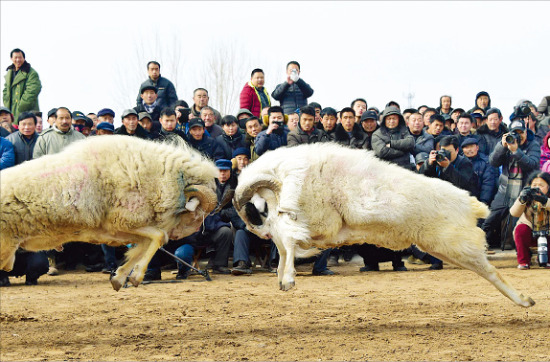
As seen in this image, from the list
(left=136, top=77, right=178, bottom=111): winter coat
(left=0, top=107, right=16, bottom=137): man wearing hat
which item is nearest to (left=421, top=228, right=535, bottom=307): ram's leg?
(left=136, top=77, right=178, bottom=111): winter coat

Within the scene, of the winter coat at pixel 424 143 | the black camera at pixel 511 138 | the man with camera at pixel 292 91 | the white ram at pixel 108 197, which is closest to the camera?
the white ram at pixel 108 197

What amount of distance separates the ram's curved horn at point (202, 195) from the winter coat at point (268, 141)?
4284mm

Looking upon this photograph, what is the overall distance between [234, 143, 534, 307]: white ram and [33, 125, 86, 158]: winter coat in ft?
12.4

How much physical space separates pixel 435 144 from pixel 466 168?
0.72 meters

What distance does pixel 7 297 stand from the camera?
8.60 m

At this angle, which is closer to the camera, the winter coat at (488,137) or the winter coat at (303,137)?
the winter coat at (303,137)

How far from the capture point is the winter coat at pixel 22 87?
12914 mm

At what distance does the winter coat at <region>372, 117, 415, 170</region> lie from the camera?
10.1m

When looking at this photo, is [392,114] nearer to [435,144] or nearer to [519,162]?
[435,144]

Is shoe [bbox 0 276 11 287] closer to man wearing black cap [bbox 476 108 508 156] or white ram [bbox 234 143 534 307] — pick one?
white ram [bbox 234 143 534 307]

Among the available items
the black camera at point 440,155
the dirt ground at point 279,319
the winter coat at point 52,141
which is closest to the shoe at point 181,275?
the dirt ground at point 279,319

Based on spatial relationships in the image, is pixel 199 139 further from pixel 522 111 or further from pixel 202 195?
pixel 522 111

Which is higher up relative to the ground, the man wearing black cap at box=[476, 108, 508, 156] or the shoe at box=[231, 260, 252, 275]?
the man wearing black cap at box=[476, 108, 508, 156]

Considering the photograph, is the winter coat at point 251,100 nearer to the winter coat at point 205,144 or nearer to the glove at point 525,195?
the winter coat at point 205,144
